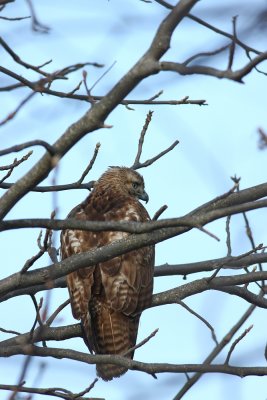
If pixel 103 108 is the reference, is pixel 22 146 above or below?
below

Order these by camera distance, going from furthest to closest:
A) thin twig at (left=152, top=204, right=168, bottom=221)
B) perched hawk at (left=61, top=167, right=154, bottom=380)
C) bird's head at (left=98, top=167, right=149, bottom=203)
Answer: bird's head at (left=98, top=167, right=149, bottom=203) → perched hawk at (left=61, top=167, right=154, bottom=380) → thin twig at (left=152, top=204, right=168, bottom=221)

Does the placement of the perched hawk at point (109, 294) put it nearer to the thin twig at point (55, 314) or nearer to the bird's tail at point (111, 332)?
the bird's tail at point (111, 332)

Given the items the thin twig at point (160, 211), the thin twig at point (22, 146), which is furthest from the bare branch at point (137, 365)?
the thin twig at point (22, 146)

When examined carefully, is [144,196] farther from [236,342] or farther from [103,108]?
[103,108]

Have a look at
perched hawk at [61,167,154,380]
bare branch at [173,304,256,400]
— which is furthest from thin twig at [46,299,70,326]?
bare branch at [173,304,256,400]

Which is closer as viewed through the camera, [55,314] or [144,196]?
[55,314]

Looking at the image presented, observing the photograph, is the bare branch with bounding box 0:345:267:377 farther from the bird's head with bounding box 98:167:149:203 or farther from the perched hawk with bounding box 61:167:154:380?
the bird's head with bounding box 98:167:149:203

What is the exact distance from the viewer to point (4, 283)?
5.39 metres

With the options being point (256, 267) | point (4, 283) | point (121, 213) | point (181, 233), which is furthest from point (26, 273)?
point (121, 213)

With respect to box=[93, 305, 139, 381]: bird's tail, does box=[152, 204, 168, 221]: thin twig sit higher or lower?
lower

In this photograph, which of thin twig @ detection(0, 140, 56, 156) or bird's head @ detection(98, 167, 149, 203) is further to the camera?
bird's head @ detection(98, 167, 149, 203)

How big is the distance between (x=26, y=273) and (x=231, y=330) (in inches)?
68.0

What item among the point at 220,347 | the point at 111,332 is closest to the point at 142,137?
the point at 111,332

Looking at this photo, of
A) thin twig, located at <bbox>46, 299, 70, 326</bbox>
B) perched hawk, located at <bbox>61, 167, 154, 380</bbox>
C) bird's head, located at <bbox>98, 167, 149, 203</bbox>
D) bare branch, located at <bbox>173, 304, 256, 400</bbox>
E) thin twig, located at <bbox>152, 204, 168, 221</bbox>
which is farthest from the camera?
bird's head, located at <bbox>98, 167, 149, 203</bbox>
